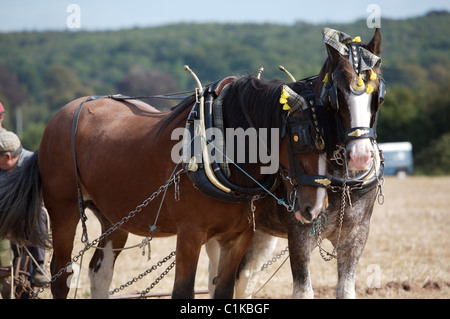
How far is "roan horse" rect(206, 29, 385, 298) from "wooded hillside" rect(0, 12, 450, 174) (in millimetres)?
36495

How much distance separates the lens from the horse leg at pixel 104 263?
212 inches

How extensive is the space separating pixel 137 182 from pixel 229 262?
90 cm

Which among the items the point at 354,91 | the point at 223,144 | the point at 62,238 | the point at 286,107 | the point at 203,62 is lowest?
the point at 62,238

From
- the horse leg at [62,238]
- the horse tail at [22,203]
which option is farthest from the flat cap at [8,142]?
the horse leg at [62,238]

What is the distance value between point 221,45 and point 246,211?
99588 millimetres

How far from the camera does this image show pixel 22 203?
5.23 m

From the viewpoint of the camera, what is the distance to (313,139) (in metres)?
3.61

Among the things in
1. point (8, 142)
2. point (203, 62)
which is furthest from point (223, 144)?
point (203, 62)

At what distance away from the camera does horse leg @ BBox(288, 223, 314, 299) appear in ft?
13.1

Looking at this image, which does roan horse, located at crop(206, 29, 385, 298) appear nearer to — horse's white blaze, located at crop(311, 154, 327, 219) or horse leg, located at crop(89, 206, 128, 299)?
horse's white blaze, located at crop(311, 154, 327, 219)

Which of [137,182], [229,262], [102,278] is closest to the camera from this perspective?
[229,262]

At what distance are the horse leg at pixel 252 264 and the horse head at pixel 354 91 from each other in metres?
1.78

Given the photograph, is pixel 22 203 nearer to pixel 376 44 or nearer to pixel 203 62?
pixel 376 44
